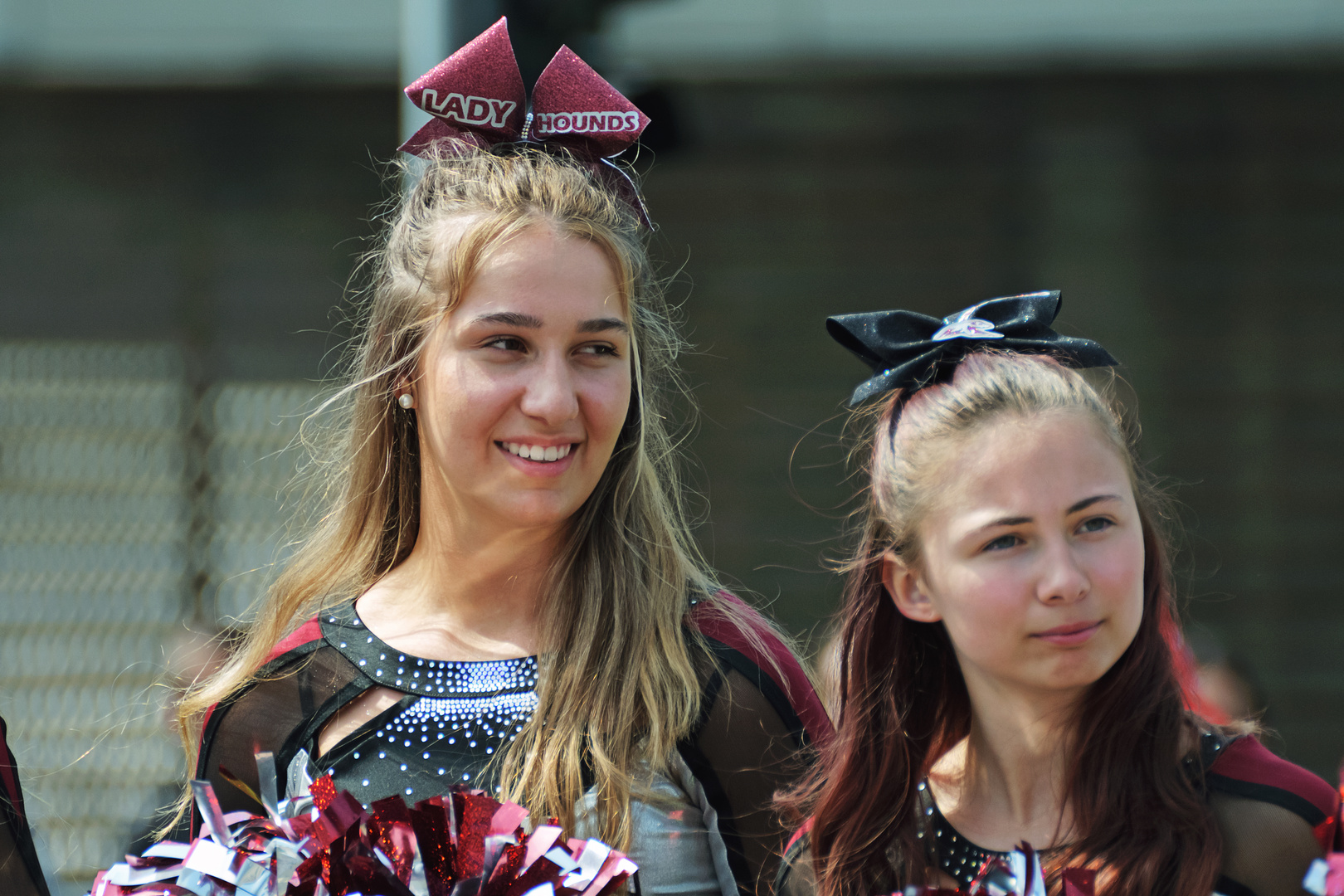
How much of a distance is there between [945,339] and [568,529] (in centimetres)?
69

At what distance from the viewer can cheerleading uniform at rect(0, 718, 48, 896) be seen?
1667mm

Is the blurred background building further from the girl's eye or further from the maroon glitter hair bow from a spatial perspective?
the girl's eye

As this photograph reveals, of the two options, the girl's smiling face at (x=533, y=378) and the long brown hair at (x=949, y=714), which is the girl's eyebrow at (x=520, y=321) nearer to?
the girl's smiling face at (x=533, y=378)

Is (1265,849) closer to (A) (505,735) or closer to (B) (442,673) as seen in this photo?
(A) (505,735)

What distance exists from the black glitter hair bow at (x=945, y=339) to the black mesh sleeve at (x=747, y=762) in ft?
1.49

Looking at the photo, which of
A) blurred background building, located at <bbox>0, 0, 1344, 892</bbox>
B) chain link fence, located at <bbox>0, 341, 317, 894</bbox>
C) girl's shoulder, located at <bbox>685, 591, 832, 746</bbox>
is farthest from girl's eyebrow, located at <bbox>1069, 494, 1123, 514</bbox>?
chain link fence, located at <bbox>0, 341, 317, 894</bbox>

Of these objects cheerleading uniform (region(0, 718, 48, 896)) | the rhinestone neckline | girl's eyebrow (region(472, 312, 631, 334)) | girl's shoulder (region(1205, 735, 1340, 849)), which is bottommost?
cheerleading uniform (region(0, 718, 48, 896))

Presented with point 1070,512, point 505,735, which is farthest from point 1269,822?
point 505,735

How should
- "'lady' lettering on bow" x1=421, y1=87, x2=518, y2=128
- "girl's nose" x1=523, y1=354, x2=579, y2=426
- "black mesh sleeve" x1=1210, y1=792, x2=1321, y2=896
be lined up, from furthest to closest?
"'lady' lettering on bow" x1=421, y1=87, x2=518, y2=128, "girl's nose" x1=523, y1=354, x2=579, y2=426, "black mesh sleeve" x1=1210, y1=792, x2=1321, y2=896

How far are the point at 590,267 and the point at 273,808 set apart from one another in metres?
0.88

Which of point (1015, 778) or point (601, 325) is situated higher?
point (601, 325)

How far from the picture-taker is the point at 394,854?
5.12 feet

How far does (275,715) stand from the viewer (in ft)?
6.70

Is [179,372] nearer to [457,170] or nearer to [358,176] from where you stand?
[358,176]
